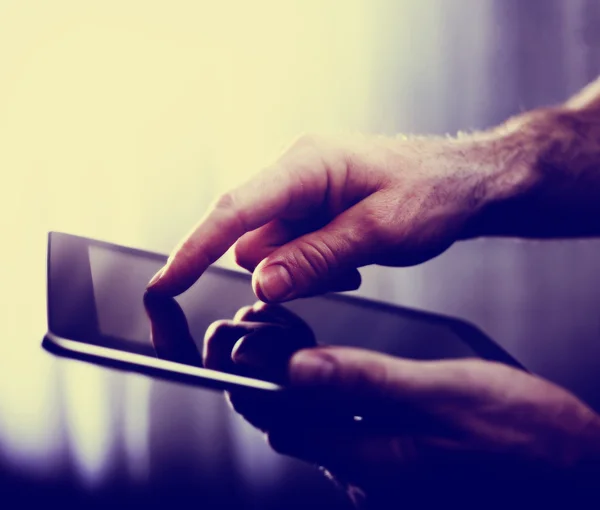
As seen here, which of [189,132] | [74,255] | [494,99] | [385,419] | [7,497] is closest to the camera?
[385,419]

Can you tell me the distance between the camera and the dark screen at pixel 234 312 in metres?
0.46

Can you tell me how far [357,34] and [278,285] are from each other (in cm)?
67

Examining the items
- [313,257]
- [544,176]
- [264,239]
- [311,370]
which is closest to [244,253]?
[264,239]

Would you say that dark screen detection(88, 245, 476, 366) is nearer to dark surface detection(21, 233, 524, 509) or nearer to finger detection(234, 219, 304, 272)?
finger detection(234, 219, 304, 272)

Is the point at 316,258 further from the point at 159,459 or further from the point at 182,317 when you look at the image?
the point at 159,459

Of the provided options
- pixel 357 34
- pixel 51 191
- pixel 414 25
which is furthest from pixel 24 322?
pixel 414 25

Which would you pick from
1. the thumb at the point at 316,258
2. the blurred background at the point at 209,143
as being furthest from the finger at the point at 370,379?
the blurred background at the point at 209,143

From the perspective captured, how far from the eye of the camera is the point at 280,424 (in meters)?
0.41

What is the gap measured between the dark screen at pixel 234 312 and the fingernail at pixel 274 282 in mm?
61

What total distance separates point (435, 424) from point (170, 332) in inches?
8.8

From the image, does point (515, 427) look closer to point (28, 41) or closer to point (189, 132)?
point (189, 132)

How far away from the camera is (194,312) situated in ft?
1.60

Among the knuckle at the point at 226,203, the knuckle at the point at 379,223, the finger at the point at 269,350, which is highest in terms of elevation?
the knuckle at the point at 226,203

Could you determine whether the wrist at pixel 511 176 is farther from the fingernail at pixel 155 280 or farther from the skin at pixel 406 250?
the fingernail at pixel 155 280
